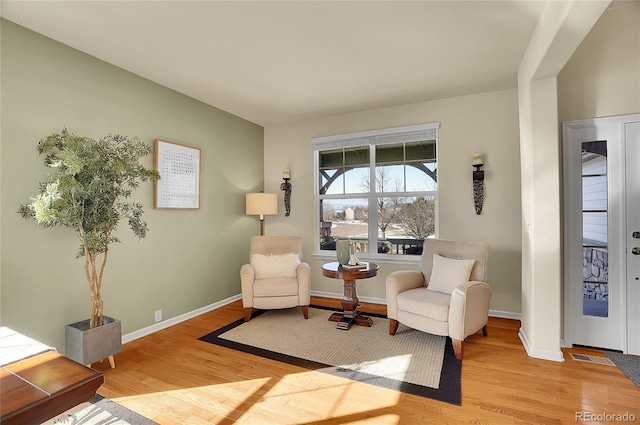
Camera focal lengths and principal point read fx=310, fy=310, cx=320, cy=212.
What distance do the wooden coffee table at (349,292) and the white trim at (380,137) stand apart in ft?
5.93

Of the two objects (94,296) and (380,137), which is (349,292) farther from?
(94,296)

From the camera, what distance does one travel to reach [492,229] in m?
3.72

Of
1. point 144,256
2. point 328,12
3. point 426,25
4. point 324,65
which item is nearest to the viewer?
point 328,12

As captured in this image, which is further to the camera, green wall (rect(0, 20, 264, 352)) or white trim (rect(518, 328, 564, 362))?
white trim (rect(518, 328, 564, 362))

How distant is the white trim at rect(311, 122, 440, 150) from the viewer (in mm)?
4031

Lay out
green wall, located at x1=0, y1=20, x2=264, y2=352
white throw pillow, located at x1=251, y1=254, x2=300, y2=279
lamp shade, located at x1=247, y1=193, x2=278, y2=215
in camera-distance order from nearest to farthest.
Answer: green wall, located at x1=0, y1=20, x2=264, y2=352
white throw pillow, located at x1=251, y1=254, x2=300, y2=279
lamp shade, located at x1=247, y1=193, x2=278, y2=215

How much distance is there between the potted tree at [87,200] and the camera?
217 centimetres

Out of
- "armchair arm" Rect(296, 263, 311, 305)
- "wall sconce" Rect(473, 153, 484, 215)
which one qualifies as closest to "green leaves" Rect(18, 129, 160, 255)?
"armchair arm" Rect(296, 263, 311, 305)

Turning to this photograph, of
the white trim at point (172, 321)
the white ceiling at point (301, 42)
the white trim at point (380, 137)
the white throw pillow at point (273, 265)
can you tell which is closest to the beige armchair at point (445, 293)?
the white throw pillow at point (273, 265)

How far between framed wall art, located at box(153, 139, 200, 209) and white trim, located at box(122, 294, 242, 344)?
1278mm

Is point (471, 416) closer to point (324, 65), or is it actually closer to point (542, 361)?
point (542, 361)

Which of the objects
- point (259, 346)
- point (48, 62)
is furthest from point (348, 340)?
point (48, 62)

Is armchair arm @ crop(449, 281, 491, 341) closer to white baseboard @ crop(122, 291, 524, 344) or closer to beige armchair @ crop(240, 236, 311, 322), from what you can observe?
white baseboard @ crop(122, 291, 524, 344)

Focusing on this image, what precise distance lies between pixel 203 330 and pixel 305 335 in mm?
1135
